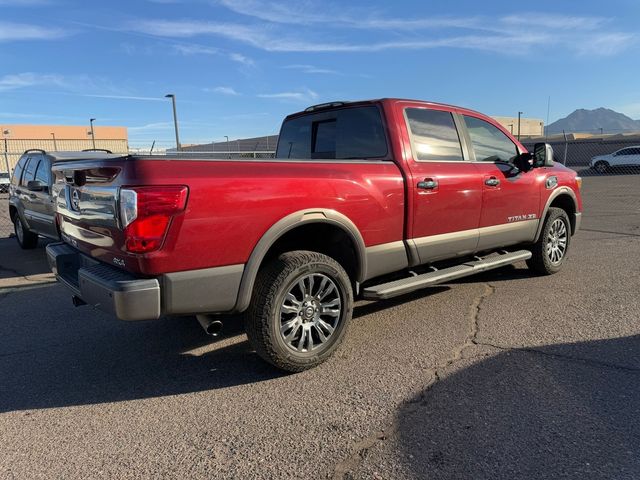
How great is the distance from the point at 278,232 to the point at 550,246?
4.18 meters

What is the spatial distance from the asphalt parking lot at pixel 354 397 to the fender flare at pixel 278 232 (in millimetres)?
701

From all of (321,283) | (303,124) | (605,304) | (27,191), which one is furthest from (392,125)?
(27,191)

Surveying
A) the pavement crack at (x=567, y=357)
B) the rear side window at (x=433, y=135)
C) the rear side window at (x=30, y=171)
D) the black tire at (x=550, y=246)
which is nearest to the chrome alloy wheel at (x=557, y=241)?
the black tire at (x=550, y=246)

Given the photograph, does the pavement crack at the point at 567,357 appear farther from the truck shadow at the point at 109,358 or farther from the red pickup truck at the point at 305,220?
the truck shadow at the point at 109,358

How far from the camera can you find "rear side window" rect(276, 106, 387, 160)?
446 centimetres

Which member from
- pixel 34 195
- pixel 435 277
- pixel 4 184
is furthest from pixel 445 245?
pixel 4 184

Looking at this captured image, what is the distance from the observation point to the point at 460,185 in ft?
15.3

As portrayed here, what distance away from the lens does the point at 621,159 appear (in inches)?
1152

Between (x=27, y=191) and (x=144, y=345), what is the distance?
534 cm

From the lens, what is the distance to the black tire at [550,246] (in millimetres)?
5941

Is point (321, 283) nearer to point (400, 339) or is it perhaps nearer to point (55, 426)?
point (400, 339)

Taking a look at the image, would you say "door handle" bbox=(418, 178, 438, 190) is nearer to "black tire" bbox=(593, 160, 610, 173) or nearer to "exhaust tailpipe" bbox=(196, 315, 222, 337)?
"exhaust tailpipe" bbox=(196, 315, 222, 337)

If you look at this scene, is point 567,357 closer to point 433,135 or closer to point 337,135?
point 433,135

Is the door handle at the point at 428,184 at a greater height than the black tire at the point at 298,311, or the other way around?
the door handle at the point at 428,184
